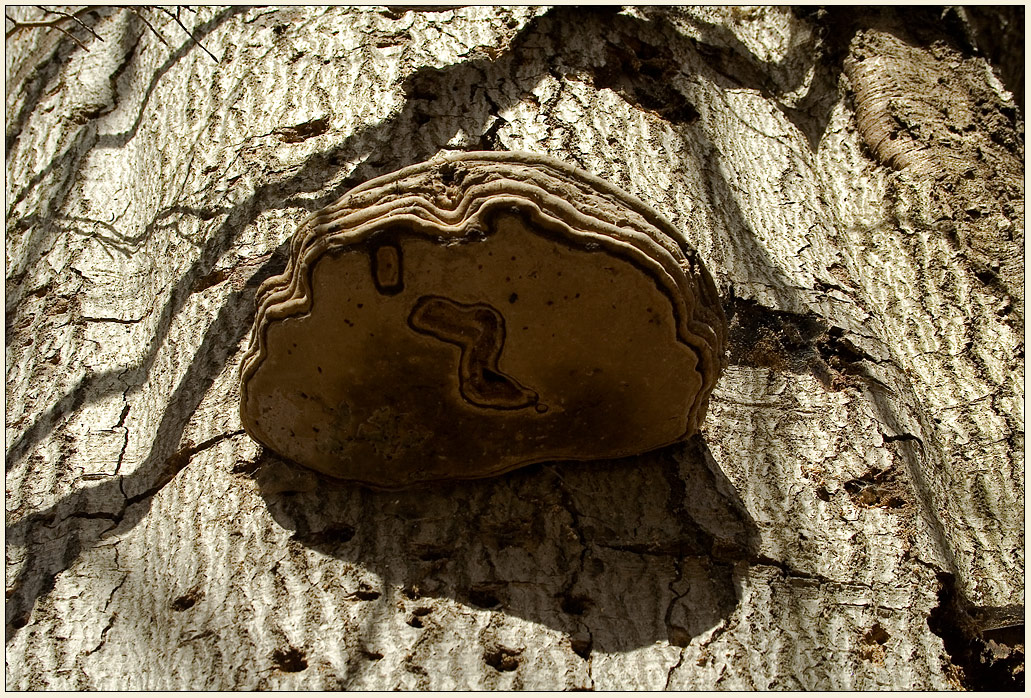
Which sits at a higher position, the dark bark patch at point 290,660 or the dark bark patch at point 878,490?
the dark bark patch at point 878,490

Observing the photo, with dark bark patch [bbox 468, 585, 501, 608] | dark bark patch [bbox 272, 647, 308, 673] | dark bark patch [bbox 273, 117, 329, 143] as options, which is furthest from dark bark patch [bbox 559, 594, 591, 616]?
dark bark patch [bbox 273, 117, 329, 143]

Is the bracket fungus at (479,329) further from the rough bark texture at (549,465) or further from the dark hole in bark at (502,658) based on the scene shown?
the dark hole in bark at (502,658)

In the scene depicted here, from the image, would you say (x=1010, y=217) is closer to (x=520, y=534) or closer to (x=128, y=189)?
(x=520, y=534)

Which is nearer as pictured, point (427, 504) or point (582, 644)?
point (582, 644)

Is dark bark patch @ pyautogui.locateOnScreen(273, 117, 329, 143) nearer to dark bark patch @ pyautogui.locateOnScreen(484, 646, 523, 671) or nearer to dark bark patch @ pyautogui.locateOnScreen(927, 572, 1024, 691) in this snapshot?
dark bark patch @ pyautogui.locateOnScreen(484, 646, 523, 671)

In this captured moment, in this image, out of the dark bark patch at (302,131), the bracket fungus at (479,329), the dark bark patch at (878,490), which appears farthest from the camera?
the dark bark patch at (302,131)

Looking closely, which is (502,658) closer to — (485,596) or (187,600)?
(485,596)

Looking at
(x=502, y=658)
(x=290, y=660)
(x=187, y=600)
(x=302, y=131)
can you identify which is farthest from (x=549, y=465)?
(x=302, y=131)

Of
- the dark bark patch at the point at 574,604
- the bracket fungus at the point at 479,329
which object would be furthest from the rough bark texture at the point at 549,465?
the bracket fungus at the point at 479,329
